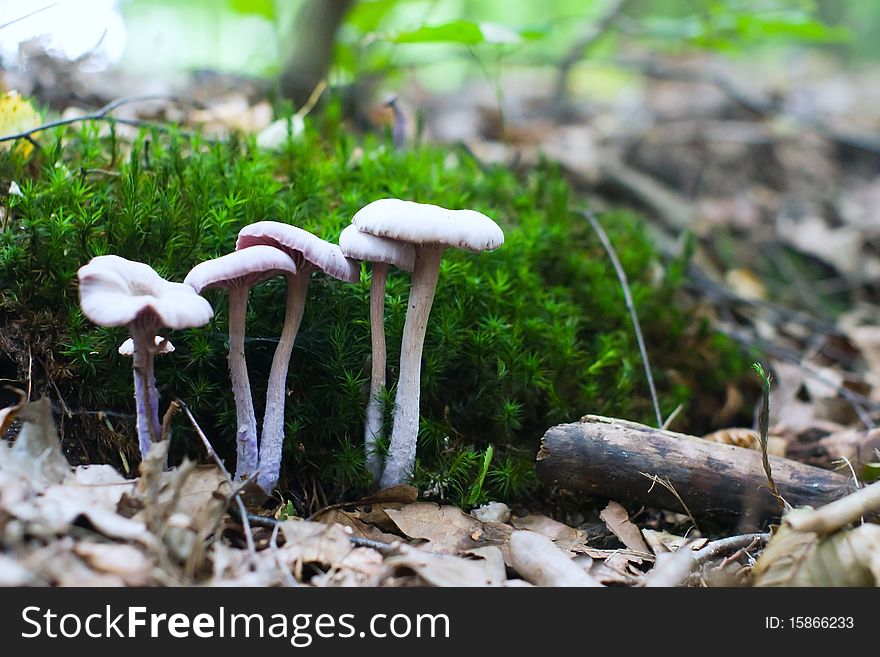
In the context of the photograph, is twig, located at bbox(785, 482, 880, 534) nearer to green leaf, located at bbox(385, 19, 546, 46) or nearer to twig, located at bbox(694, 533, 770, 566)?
twig, located at bbox(694, 533, 770, 566)

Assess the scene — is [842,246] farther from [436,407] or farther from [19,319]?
[19,319]

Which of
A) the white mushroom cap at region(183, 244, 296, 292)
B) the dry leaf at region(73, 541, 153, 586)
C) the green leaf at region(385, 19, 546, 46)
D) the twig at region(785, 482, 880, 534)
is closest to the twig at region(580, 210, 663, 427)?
the green leaf at region(385, 19, 546, 46)

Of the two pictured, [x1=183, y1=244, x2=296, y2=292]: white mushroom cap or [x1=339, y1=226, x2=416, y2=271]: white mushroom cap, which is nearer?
[x1=183, y1=244, x2=296, y2=292]: white mushroom cap

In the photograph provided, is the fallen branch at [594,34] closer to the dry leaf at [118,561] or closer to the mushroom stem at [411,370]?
the mushroom stem at [411,370]

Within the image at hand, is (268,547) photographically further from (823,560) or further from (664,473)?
(823,560)

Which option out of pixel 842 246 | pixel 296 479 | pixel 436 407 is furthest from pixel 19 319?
pixel 842 246

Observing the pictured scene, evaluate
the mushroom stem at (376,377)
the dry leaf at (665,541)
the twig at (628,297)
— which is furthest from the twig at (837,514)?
the mushroom stem at (376,377)

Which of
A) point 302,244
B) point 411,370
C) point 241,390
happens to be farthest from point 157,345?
point 411,370
